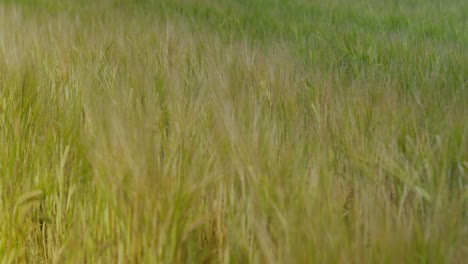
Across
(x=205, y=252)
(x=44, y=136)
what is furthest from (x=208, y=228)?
(x=44, y=136)

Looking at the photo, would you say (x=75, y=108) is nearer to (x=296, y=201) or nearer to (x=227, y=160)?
(x=227, y=160)

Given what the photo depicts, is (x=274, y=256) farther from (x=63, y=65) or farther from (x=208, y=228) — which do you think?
(x=63, y=65)

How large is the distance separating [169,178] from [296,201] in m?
0.18

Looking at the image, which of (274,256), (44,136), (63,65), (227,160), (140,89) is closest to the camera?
(274,256)

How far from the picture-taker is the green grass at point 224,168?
0.67 metres

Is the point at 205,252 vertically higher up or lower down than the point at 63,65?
lower down

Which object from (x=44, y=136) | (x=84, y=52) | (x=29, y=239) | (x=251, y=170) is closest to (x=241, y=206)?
(x=251, y=170)

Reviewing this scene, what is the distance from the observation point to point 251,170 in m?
0.79

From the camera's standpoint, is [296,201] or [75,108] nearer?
[296,201]

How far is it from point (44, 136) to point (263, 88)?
→ 1.69 feet

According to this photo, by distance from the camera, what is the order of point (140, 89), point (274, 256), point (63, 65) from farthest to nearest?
1. point (63, 65)
2. point (140, 89)
3. point (274, 256)

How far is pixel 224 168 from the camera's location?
2.81 feet

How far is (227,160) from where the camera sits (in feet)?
2.99

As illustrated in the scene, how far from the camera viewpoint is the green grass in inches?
26.4
